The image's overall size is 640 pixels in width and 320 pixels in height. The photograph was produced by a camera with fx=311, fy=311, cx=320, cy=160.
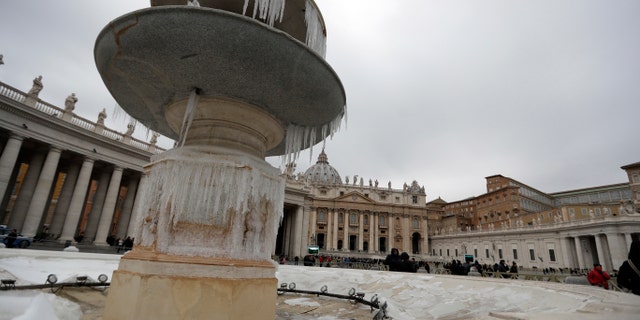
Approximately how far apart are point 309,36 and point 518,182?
82.7 m

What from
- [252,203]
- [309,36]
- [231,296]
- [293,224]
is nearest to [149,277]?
[231,296]

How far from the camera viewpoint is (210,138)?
13.2ft

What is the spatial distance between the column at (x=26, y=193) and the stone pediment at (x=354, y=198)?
61.0 metres

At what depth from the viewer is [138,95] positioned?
430 centimetres

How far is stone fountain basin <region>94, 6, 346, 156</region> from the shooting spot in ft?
10.0

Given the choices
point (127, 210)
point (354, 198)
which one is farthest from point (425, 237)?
point (127, 210)

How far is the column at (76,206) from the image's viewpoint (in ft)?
73.2

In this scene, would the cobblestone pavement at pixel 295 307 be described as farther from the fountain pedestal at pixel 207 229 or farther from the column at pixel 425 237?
the column at pixel 425 237

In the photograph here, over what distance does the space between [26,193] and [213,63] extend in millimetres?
27815

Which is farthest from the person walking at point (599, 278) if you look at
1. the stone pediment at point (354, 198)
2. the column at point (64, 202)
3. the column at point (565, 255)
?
the stone pediment at point (354, 198)

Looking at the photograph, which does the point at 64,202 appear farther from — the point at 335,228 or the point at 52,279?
the point at 335,228

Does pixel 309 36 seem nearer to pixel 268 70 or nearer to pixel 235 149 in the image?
pixel 268 70

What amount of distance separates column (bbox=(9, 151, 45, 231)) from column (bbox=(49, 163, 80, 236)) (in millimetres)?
2035

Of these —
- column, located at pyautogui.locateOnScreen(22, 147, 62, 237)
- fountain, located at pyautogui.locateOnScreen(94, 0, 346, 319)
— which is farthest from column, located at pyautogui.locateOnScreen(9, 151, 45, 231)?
fountain, located at pyautogui.locateOnScreen(94, 0, 346, 319)
